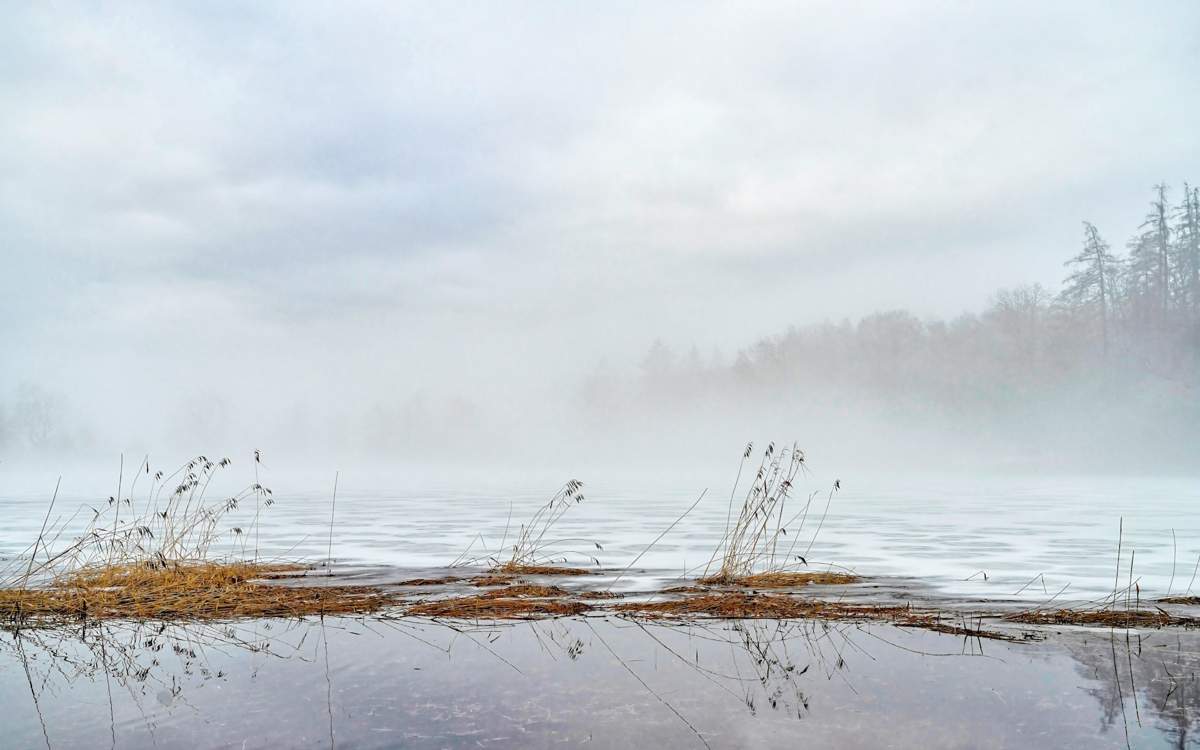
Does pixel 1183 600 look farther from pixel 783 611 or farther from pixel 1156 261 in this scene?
pixel 1156 261

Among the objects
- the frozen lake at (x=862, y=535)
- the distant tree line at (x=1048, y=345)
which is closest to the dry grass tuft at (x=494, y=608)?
the frozen lake at (x=862, y=535)

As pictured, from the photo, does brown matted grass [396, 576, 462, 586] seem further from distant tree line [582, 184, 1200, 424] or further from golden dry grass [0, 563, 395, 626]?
distant tree line [582, 184, 1200, 424]

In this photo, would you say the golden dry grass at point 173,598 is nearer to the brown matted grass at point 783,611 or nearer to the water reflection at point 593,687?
the water reflection at point 593,687

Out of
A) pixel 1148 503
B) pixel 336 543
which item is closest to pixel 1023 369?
pixel 1148 503

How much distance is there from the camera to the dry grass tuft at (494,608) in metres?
7.75

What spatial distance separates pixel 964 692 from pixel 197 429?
144m

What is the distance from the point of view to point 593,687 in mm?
5230

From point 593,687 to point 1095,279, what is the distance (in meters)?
78.8

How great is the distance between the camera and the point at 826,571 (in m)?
11.1

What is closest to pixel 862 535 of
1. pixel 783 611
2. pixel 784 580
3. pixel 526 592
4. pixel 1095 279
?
pixel 784 580

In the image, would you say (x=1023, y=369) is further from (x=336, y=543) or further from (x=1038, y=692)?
(x=1038, y=692)

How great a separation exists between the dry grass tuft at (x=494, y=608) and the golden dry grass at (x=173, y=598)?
45cm

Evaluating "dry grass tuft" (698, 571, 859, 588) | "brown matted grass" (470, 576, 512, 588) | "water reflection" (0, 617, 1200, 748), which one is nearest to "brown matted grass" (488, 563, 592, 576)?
"brown matted grass" (470, 576, 512, 588)

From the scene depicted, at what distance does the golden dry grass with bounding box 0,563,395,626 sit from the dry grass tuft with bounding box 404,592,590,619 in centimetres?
45
